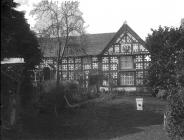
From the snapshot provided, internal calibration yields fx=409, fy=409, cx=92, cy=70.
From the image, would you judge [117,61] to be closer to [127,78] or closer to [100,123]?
[127,78]

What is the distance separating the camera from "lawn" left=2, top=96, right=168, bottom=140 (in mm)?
19500

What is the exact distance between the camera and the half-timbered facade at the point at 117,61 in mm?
45500

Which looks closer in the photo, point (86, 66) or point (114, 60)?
point (114, 60)

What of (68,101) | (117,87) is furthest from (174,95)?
(117,87)

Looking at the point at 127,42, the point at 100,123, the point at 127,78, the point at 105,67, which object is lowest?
the point at 100,123

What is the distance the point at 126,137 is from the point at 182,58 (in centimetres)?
478

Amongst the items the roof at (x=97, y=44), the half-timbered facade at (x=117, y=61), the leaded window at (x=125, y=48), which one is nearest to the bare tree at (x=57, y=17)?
the roof at (x=97, y=44)

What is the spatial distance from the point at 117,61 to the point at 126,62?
40.6 inches

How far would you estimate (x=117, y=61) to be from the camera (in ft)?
153

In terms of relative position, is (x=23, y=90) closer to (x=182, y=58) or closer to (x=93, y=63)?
(x=182, y=58)

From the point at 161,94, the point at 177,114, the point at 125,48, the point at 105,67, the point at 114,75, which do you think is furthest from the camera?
the point at 105,67

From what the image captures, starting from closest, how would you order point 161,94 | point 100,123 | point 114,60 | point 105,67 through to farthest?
point 100,123 → point 161,94 → point 114,60 → point 105,67

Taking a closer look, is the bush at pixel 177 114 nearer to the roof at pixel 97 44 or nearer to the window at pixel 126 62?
the roof at pixel 97 44

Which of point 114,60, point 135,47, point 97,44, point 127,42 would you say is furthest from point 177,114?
point 97,44
